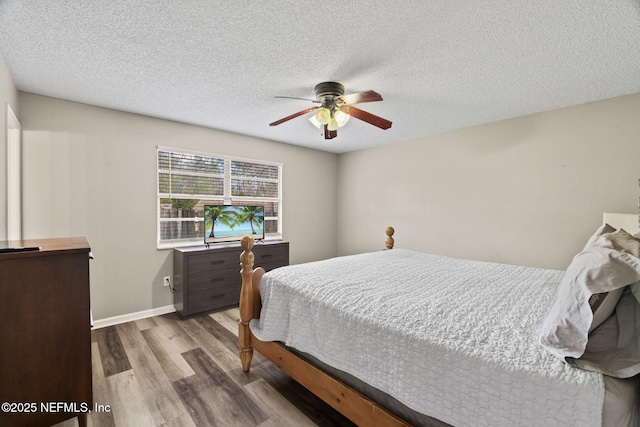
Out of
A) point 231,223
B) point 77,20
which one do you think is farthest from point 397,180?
point 77,20

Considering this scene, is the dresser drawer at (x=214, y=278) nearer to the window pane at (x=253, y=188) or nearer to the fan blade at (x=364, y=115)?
the window pane at (x=253, y=188)

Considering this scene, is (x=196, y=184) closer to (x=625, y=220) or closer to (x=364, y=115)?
(x=364, y=115)

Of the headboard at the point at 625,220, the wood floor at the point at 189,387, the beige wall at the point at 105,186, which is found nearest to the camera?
the wood floor at the point at 189,387

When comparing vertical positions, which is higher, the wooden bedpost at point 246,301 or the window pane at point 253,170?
the window pane at point 253,170

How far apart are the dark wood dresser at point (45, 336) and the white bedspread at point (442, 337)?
3.41ft

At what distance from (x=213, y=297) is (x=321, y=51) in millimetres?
2971

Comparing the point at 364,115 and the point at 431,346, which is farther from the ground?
the point at 364,115

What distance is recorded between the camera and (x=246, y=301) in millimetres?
2139

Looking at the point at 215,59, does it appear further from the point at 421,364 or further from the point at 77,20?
the point at 421,364

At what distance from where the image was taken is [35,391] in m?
1.44

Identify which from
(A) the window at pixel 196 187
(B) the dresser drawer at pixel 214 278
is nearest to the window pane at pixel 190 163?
(A) the window at pixel 196 187

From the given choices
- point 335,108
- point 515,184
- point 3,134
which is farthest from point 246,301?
point 515,184

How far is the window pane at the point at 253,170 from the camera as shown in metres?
4.23

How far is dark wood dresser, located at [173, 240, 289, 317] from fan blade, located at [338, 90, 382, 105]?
7.62 feet
